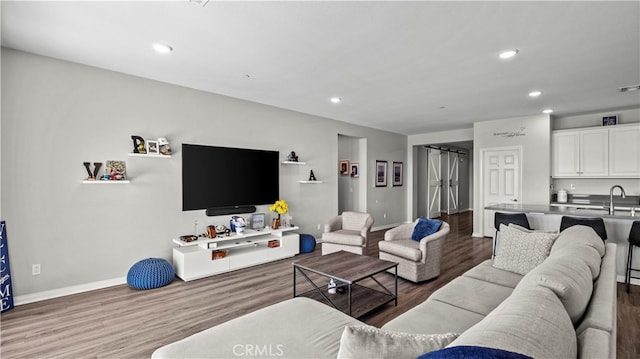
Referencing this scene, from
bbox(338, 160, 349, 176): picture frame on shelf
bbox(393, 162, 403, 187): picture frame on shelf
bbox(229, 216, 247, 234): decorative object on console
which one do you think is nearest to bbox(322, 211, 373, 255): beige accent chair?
bbox(229, 216, 247, 234): decorative object on console

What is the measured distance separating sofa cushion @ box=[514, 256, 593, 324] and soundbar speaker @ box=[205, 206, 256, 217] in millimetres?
3825

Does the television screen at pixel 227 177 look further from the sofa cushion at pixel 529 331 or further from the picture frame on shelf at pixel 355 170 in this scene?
the sofa cushion at pixel 529 331

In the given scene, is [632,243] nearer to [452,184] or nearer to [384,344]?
[384,344]

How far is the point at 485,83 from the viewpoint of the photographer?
385cm

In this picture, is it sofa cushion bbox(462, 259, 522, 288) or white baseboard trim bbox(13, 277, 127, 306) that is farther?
white baseboard trim bbox(13, 277, 127, 306)

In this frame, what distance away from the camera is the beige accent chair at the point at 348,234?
434 cm

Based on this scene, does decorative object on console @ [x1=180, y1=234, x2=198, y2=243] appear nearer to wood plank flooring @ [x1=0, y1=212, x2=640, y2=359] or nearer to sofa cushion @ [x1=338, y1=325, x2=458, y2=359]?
wood plank flooring @ [x1=0, y1=212, x2=640, y2=359]

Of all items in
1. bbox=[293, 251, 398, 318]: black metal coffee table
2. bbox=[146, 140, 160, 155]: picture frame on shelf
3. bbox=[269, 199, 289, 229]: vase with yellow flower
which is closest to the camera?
bbox=[293, 251, 398, 318]: black metal coffee table

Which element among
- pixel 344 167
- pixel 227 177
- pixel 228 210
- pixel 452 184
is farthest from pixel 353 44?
pixel 452 184

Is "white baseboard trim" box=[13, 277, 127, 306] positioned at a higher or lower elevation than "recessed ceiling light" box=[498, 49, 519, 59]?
lower

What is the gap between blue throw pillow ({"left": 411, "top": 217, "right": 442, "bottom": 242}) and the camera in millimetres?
3740

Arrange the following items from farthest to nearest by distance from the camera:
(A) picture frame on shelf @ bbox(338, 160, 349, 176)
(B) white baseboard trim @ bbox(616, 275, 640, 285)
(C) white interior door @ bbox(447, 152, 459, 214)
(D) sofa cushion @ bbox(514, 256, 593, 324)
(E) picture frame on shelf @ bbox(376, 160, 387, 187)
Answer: (C) white interior door @ bbox(447, 152, 459, 214), (E) picture frame on shelf @ bbox(376, 160, 387, 187), (A) picture frame on shelf @ bbox(338, 160, 349, 176), (B) white baseboard trim @ bbox(616, 275, 640, 285), (D) sofa cushion @ bbox(514, 256, 593, 324)

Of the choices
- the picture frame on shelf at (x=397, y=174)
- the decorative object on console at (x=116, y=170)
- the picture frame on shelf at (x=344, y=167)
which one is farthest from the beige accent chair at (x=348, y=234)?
the picture frame on shelf at (x=397, y=174)

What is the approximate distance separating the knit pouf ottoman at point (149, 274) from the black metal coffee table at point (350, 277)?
5.38 feet
